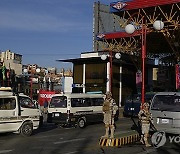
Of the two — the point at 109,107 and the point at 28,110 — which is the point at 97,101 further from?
the point at 109,107

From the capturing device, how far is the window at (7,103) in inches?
603

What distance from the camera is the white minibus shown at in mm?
19312

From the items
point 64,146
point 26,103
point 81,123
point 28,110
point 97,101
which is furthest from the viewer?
point 97,101

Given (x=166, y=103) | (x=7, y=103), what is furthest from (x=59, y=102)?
(x=166, y=103)

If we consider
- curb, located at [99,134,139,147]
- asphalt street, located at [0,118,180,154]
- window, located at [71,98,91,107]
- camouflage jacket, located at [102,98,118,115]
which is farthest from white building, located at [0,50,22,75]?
curb, located at [99,134,139,147]

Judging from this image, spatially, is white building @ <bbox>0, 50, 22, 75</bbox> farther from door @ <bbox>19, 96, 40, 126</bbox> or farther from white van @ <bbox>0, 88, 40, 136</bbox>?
white van @ <bbox>0, 88, 40, 136</bbox>

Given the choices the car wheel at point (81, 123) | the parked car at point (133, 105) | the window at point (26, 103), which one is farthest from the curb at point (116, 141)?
the parked car at point (133, 105)

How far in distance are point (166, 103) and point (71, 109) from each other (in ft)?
21.4

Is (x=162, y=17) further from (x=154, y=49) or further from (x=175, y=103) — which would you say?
(x=175, y=103)

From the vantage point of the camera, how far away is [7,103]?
15516mm

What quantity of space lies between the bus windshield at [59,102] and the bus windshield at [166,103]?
20.2 feet

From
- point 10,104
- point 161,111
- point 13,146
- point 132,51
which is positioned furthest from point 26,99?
point 132,51

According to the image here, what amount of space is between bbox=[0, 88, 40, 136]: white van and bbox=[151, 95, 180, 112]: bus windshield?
5716mm

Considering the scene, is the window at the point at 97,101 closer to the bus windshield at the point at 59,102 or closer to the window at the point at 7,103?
the bus windshield at the point at 59,102
